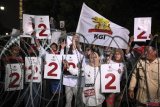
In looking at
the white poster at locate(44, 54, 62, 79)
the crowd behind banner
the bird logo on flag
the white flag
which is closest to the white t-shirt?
the crowd behind banner

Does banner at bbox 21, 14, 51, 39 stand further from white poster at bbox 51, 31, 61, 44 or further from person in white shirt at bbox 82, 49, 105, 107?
person in white shirt at bbox 82, 49, 105, 107

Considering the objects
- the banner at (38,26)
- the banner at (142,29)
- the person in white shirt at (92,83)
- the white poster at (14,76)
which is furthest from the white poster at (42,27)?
the banner at (142,29)

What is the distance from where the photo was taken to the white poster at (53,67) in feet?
34.3

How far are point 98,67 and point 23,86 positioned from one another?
223 centimetres

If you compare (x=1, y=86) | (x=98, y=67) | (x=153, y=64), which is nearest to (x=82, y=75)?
(x=98, y=67)

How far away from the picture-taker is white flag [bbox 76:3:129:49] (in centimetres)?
1076

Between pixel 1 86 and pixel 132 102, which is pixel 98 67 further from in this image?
pixel 1 86

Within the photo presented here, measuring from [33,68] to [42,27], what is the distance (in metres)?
1.36

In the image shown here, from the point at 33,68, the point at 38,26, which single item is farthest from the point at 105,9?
the point at 33,68

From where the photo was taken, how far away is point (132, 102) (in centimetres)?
1055

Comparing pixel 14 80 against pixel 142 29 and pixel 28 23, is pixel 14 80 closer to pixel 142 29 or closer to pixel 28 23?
pixel 28 23

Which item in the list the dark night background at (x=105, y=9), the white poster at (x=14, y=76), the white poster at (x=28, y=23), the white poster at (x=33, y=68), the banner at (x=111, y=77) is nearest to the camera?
the banner at (x=111, y=77)

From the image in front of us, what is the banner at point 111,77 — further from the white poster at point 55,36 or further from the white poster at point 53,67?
the white poster at point 55,36

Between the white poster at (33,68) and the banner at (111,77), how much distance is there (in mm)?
1754
